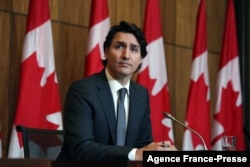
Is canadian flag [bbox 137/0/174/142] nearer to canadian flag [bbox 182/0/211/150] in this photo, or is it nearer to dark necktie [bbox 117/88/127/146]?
canadian flag [bbox 182/0/211/150]

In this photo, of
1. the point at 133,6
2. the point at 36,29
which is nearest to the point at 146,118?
the point at 36,29

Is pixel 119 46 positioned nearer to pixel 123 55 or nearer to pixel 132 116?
pixel 123 55

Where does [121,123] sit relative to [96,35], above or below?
below

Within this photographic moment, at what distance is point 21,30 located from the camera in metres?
3.93

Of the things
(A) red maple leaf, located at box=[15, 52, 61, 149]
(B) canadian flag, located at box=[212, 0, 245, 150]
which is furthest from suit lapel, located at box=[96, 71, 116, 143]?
(B) canadian flag, located at box=[212, 0, 245, 150]

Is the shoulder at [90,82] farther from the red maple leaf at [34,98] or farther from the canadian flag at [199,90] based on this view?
the canadian flag at [199,90]

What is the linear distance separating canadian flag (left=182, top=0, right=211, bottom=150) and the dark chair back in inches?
88.3

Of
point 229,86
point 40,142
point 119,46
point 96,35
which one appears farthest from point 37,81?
point 229,86

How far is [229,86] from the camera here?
17.5ft

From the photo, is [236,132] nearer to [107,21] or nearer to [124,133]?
[107,21]

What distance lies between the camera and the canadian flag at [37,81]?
3617 mm

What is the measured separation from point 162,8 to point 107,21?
1.18 meters

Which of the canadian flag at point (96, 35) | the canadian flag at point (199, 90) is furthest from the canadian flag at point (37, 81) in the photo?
the canadian flag at point (199, 90)

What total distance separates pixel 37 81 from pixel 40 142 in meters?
0.99
